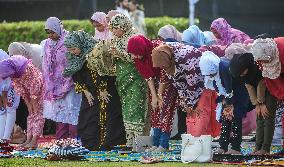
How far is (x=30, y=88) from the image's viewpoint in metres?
12.0

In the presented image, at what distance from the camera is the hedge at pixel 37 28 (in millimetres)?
20156

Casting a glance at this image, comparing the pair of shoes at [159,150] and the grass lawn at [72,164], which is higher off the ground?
the pair of shoes at [159,150]

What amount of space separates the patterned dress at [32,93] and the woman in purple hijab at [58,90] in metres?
0.09

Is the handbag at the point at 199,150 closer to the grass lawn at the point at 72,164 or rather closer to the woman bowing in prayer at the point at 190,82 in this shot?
the grass lawn at the point at 72,164

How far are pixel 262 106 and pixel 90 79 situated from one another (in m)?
2.32

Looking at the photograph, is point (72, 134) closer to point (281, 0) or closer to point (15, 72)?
point (15, 72)

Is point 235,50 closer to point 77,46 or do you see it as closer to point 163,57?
point 163,57

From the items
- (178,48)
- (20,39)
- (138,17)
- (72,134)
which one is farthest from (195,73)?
(20,39)

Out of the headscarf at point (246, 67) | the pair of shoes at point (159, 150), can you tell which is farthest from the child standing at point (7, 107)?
the headscarf at point (246, 67)

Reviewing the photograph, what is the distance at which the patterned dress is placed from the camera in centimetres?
1195

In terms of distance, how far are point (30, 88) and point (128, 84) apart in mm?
1600

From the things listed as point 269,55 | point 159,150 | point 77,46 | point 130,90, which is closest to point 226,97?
point 269,55

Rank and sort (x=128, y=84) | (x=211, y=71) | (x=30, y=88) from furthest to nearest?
(x=30, y=88) < (x=128, y=84) < (x=211, y=71)

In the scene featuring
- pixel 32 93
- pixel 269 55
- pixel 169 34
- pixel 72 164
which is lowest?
pixel 72 164
